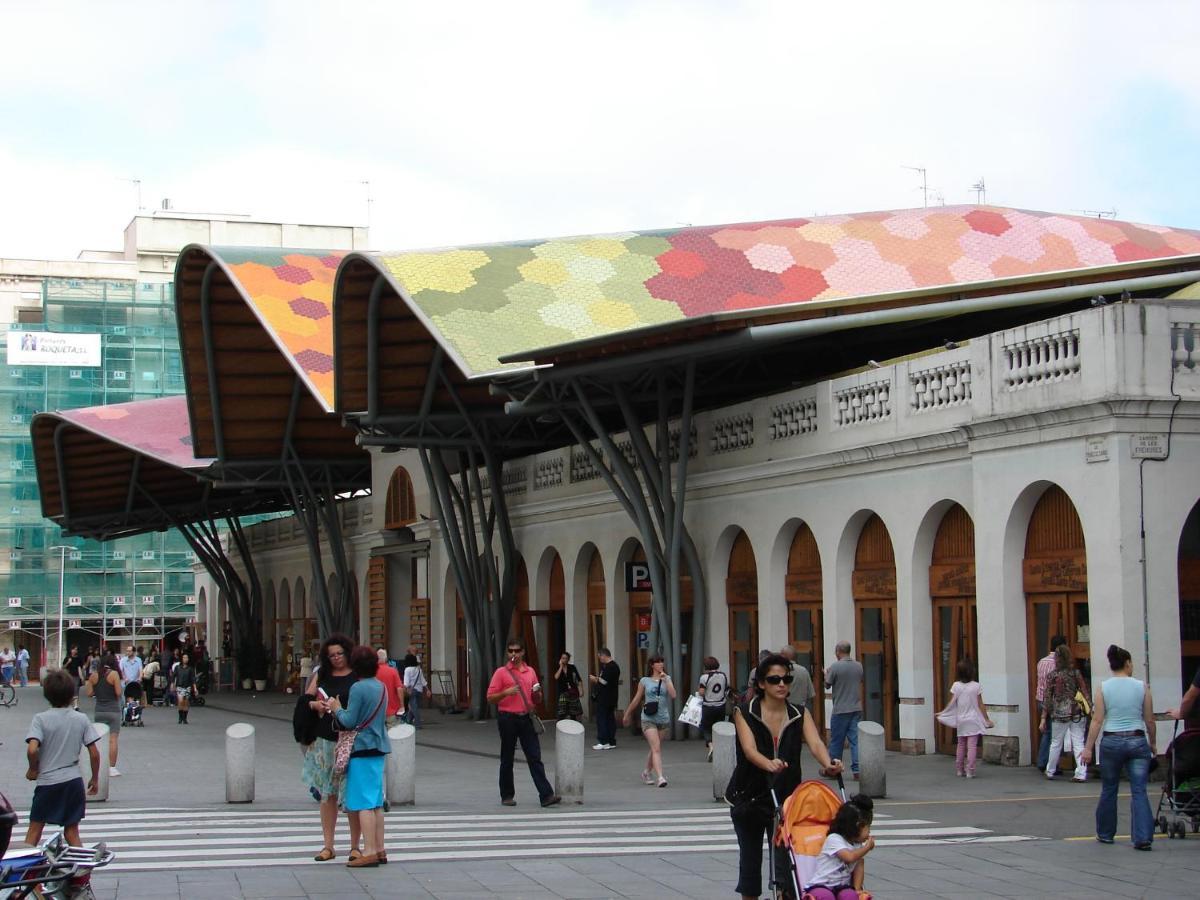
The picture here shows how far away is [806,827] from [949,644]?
584 inches

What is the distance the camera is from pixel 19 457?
81000mm

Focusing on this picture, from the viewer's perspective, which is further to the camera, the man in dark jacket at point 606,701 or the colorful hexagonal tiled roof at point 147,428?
the colorful hexagonal tiled roof at point 147,428

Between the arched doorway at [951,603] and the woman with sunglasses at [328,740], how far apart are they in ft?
37.5

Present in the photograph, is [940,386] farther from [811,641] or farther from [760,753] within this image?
[760,753]

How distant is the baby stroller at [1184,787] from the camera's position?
15328mm

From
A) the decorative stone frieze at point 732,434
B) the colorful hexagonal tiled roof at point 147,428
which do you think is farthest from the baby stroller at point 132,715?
the decorative stone frieze at point 732,434

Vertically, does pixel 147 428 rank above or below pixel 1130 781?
above

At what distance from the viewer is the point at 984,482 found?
2264cm

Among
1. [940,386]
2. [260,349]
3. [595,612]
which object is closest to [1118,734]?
[940,386]

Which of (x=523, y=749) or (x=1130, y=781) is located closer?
(x=1130, y=781)

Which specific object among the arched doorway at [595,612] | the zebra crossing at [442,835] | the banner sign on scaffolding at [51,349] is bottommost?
the zebra crossing at [442,835]

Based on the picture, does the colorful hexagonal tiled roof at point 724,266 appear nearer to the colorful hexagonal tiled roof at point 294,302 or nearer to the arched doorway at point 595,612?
the arched doorway at point 595,612

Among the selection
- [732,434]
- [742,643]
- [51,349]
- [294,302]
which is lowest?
[742,643]

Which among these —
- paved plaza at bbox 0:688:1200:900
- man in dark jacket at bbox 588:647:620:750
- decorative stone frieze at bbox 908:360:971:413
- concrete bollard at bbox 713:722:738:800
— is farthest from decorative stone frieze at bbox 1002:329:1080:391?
man in dark jacket at bbox 588:647:620:750
